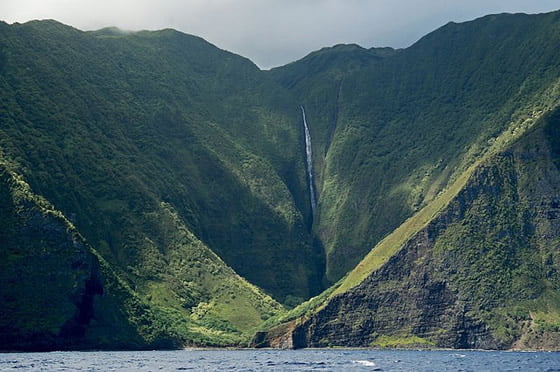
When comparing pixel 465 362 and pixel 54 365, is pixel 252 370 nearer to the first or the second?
pixel 54 365

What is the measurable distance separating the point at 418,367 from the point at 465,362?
733 inches

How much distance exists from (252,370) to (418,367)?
27.2 m

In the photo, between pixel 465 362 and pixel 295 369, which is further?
pixel 465 362

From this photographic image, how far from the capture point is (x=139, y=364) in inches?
6068

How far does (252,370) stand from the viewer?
459 ft

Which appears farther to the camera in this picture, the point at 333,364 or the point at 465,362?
the point at 465,362

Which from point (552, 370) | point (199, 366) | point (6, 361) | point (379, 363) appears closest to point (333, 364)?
point (379, 363)

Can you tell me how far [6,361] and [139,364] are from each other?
71.1 ft

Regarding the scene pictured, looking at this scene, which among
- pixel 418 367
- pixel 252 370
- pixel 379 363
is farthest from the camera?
pixel 379 363

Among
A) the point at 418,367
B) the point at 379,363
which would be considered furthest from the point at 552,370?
the point at 379,363

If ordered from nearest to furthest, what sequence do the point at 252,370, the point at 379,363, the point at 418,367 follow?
1. the point at 252,370
2. the point at 418,367
3. the point at 379,363

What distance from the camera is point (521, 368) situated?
149 meters

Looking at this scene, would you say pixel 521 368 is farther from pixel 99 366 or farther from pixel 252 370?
pixel 99 366

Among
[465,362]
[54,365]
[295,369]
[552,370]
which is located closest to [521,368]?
[552,370]
